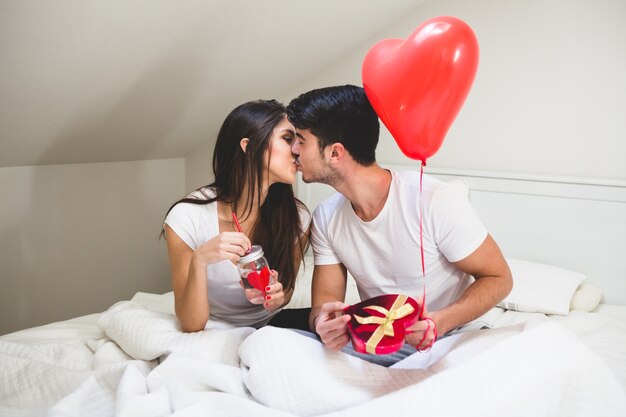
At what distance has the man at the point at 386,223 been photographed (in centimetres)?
145

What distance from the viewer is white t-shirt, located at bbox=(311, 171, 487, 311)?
4.79ft

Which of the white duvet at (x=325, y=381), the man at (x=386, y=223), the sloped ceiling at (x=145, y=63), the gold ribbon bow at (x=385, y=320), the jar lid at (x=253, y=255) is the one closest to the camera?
the white duvet at (x=325, y=381)

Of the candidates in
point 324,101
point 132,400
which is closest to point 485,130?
point 324,101

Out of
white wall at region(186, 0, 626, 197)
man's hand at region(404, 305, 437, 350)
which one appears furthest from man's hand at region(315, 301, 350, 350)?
white wall at region(186, 0, 626, 197)

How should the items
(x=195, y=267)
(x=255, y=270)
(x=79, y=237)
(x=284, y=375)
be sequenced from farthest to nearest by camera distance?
(x=79, y=237) < (x=195, y=267) < (x=255, y=270) < (x=284, y=375)

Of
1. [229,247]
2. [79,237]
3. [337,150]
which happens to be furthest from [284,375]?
[79,237]

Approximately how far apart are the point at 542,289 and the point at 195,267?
56.9 inches

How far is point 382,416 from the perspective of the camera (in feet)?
3.30

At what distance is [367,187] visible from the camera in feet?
5.17

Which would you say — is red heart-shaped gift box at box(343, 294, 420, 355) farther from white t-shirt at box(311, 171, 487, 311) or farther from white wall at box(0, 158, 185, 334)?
white wall at box(0, 158, 185, 334)

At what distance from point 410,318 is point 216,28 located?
1477mm

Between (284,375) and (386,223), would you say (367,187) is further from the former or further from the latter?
(284,375)

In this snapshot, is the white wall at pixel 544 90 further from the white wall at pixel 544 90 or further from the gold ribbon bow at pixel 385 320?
the gold ribbon bow at pixel 385 320

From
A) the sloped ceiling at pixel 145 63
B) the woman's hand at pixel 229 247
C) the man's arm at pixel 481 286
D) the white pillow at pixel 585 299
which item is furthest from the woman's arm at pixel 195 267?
the white pillow at pixel 585 299
